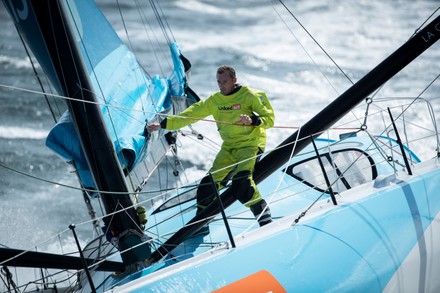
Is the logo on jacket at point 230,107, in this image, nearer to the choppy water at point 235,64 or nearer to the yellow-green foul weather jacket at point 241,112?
the yellow-green foul weather jacket at point 241,112

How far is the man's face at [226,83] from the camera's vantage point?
420cm

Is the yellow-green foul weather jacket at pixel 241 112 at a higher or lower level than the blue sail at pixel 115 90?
lower

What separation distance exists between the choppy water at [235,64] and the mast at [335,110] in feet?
12.0

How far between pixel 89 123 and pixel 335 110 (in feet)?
4.87

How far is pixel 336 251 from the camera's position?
3.67 m

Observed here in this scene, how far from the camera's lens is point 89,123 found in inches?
163

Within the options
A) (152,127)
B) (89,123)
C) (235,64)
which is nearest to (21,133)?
(235,64)

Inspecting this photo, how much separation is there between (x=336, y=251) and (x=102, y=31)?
2.90 metres

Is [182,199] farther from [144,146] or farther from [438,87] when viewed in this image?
[438,87]

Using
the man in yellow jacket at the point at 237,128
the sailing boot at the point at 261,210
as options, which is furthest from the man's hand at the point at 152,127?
the sailing boot at the point at 261,210

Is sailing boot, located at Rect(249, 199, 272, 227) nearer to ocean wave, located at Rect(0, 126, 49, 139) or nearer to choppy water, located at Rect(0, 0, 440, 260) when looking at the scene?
choppy water, located at Rect(0, 0, 440, 260)

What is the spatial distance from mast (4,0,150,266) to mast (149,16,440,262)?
0.74 ft

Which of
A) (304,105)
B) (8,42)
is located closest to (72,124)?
(304,105)

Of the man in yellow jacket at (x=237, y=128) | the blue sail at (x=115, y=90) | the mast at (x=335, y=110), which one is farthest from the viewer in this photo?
the blue sail at (x=115, y=90)
